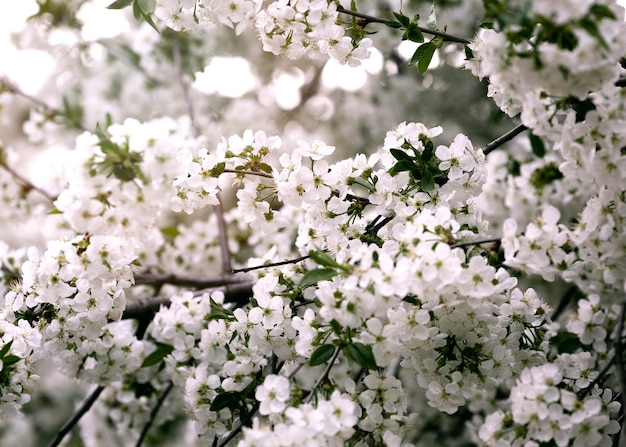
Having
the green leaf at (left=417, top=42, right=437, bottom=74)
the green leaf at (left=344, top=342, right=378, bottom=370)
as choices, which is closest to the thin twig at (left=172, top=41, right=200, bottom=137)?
the green leaf at (left=417, top=42, right=437, bottom=74)

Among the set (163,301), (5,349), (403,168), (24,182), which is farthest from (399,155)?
(24,182)

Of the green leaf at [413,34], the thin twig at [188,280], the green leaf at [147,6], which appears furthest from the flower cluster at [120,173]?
the thin twig at [188,280]

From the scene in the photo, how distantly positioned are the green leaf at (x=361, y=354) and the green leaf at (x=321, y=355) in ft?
0.16

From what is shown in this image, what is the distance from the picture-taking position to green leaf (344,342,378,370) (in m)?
1.53

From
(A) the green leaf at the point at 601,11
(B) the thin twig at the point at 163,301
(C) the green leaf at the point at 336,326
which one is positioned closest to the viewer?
(A) the green leaf at the point at 601,11

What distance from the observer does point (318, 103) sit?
5.54m

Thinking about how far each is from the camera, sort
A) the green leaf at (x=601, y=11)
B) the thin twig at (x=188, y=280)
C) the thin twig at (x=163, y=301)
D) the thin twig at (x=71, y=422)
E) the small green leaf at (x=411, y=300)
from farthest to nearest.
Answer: the thin twig at (x=188, y=280), the thin twig at (x=163, y=301), the thin twig at (x=71, y=422), the small green leaf at (x=411, y=300), the green leaf at (x=601, y=11)

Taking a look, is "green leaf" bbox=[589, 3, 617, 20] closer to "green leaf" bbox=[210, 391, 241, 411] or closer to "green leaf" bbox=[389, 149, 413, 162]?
"green leaf" bbox=[389, 149, 413, 162]

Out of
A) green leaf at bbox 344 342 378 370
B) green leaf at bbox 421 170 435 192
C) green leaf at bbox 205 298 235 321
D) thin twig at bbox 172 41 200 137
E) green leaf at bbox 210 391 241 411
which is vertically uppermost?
green leaf at bbox 421 170 435 192

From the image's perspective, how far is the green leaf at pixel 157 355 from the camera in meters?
2.05

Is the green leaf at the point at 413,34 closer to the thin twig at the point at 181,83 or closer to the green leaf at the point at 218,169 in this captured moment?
the green leaf at the point at 218,169

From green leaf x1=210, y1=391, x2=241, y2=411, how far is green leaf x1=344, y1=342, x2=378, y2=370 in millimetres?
509

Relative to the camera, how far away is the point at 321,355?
1.60 meters

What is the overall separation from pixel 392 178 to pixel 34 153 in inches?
208
